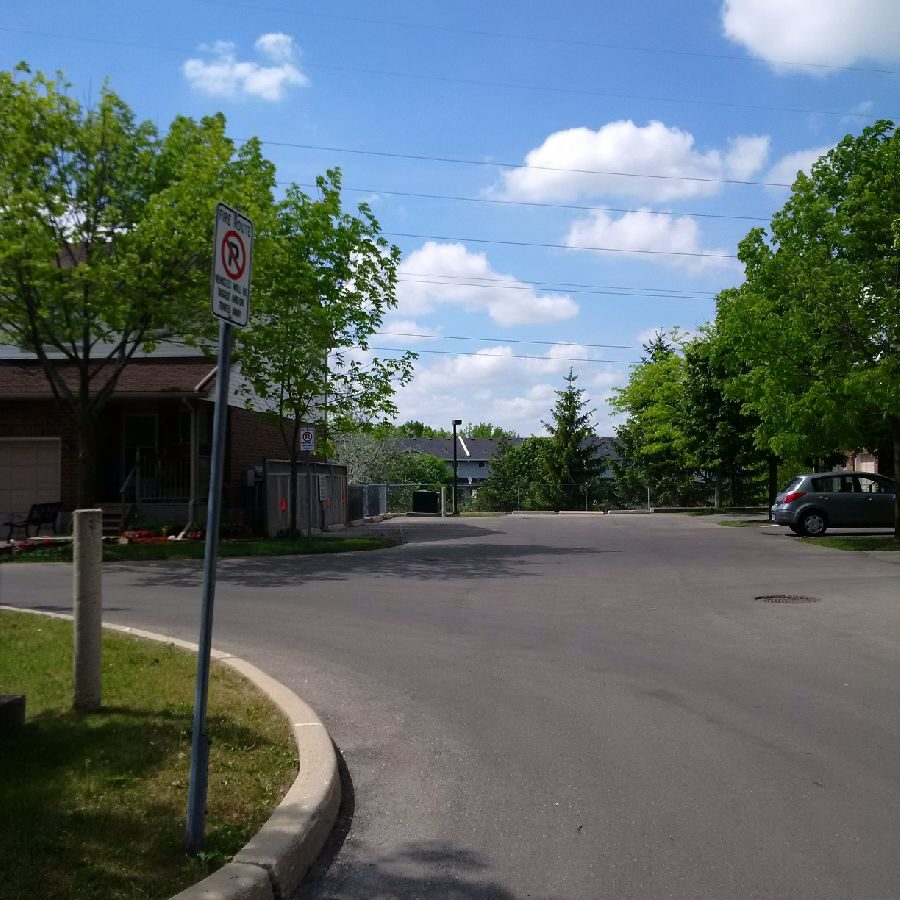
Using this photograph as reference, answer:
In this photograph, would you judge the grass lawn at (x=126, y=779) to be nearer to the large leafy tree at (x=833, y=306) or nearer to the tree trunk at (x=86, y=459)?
the tree trunk at (x=86, y=459)

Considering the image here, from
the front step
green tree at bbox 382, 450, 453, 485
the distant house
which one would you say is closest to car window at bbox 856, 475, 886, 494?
the front step

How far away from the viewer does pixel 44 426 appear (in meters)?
24.8

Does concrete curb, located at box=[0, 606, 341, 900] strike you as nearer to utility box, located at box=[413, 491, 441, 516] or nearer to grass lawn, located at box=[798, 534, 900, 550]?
grass lawn, located at box=[798, 534, 900, 550]

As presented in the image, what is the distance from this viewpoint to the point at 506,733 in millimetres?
6551

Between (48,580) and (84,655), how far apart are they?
9.69 metres

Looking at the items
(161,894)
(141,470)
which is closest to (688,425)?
(141,470)

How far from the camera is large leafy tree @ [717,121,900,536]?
68.4 feet

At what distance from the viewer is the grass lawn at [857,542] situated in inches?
837

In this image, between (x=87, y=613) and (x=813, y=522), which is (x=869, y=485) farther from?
(x=87, y=613)

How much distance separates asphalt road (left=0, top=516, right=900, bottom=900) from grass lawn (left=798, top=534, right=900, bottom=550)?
20.3 ft

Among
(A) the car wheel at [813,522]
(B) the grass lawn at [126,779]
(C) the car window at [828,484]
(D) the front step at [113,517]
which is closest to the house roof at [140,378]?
(D) the front step at [113,517]

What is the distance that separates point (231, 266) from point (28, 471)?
75.0 feet

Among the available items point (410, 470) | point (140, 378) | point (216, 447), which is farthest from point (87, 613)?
point (410, 470)

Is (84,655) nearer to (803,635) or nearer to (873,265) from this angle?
(803,635)
